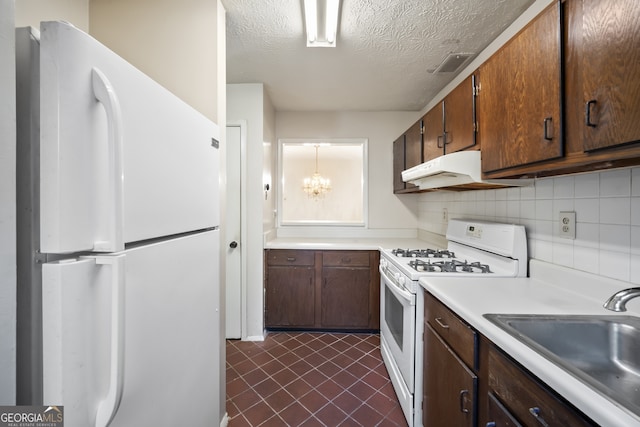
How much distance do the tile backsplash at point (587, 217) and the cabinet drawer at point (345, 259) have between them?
1.23 metres

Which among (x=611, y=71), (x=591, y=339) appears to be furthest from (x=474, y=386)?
(x=611, y=71)

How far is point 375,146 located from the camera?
3213 millimetres

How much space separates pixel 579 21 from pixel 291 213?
220 inches

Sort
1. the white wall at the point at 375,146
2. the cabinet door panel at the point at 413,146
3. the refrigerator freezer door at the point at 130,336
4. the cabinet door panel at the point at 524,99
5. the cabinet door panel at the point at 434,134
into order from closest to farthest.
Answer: the refrigerator freezer door at the point at 130,336 < the cabinet door panel at the point at 524,99 < the cabinet door panel at the point at 434,134 < the cabinet door panel at the point at 413,146 < the white wall at the point at 375,146

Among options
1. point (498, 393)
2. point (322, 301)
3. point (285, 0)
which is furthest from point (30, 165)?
point (322, 301)

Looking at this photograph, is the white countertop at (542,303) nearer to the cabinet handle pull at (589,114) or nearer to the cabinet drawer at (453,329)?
the cabinet drawer at (453,329)

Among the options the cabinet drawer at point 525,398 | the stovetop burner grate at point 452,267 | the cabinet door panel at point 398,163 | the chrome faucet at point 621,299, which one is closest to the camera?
the cabinet drawer at point 525,398

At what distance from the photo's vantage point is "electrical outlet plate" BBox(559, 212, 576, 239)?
1231mm

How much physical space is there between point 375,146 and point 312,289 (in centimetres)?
183

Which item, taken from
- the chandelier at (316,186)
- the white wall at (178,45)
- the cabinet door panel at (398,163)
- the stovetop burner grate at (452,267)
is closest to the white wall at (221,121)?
the white wall at (178,45)

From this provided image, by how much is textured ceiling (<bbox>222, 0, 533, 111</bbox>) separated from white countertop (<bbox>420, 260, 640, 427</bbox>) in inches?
58.8

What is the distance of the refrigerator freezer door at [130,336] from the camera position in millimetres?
511

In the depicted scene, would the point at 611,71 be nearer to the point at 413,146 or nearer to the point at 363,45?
the point at 363,45

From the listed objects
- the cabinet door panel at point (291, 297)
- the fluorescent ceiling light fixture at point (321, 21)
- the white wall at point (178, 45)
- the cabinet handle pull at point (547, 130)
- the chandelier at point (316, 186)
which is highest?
the fluorescent ceiling light fixture at point (321, 21)
